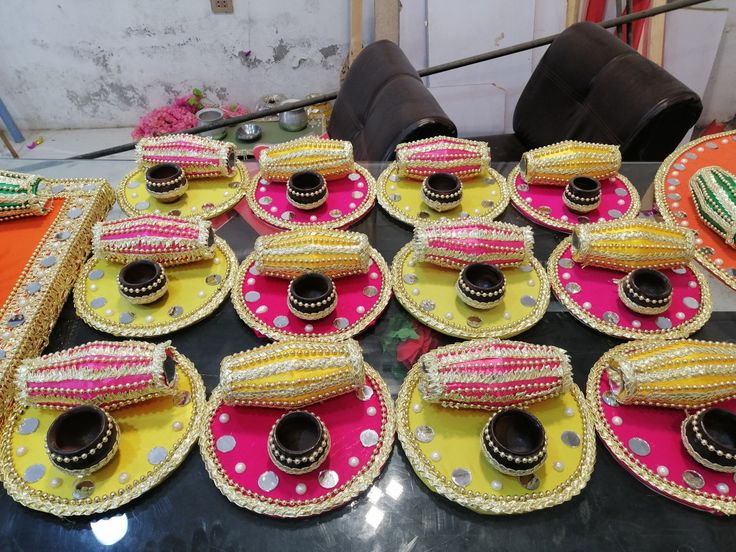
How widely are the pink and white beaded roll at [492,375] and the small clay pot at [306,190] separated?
0.55 meters

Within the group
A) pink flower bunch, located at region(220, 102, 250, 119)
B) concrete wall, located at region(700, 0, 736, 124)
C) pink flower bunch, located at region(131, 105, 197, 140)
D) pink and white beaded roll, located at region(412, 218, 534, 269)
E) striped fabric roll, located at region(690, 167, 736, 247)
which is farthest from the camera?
pink flower bunch, located at region(220, 102, 250, 119)

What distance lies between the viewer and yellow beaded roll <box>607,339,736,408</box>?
0.89m

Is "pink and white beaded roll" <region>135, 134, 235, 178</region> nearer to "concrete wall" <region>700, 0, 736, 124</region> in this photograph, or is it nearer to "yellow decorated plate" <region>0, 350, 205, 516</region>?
"yellow decorated plate" <region>0, 350, 205, 516</region>

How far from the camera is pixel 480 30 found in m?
2.82

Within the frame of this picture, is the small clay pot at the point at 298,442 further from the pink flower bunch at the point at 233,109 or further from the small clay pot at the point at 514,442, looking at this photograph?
the pink flower bunch at the point at 233,109

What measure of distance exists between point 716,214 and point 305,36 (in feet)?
8.13

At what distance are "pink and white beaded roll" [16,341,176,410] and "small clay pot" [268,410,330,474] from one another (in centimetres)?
24

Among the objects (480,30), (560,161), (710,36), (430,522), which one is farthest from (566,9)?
(430,522)

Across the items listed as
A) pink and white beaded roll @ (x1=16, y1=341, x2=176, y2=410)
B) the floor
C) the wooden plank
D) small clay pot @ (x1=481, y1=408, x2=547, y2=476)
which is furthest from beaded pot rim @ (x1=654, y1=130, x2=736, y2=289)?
the floor

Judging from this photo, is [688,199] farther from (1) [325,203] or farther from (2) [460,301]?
(1) [325,203]

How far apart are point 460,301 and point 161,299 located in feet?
2.11

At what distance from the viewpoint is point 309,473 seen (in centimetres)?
84

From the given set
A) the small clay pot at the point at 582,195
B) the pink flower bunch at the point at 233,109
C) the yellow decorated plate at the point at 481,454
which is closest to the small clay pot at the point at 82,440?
the yellow decorated plate at the point at 481,454

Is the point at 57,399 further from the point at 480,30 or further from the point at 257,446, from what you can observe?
the point at 480,30
